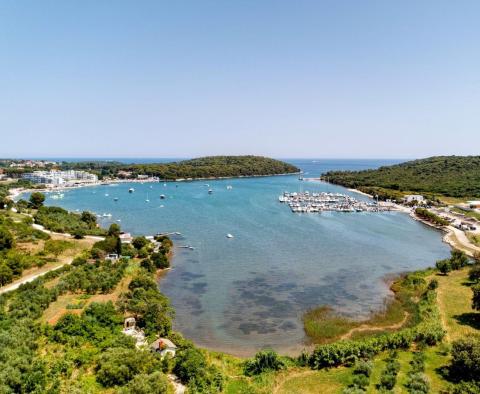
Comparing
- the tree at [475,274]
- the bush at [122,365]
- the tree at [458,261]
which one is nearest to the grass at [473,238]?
the tree at [458,261]

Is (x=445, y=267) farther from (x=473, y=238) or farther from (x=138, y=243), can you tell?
(x=138, y=243)

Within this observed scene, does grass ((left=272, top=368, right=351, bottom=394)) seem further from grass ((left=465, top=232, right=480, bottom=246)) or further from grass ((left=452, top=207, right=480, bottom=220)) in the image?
grass ((left=452, top=207, right=480, bottom=220))

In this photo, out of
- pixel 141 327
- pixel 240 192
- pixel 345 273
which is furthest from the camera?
pixel 240 192

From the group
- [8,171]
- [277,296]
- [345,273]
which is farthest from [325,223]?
[8,171]

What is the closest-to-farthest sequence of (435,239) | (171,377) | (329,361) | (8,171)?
(171,377)
(329,361)
(435,239)
(8,171)

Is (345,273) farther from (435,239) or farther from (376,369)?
(435,239)

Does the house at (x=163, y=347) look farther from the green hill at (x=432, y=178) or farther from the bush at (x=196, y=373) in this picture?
the green hill at (x=432, y=178)

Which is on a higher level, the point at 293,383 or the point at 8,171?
the point at 8,171
